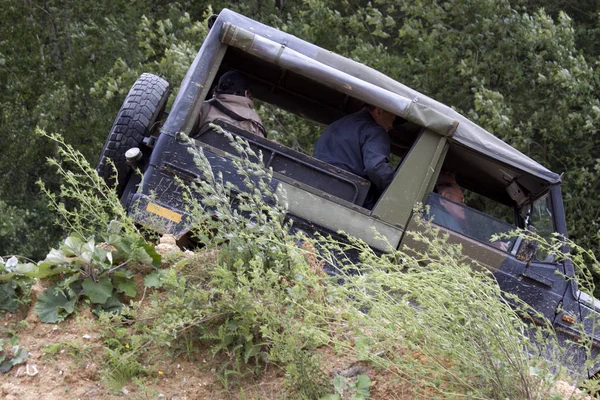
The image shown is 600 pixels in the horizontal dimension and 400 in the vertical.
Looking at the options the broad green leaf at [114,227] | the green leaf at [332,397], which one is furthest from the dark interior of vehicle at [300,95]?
the green leaf at [332,397]

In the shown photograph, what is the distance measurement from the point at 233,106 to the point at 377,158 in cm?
124

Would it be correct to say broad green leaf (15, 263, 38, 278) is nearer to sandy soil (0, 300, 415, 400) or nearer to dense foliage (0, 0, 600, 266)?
sandy soil (0, 300, 415, 400)

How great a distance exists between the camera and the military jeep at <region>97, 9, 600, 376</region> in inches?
232

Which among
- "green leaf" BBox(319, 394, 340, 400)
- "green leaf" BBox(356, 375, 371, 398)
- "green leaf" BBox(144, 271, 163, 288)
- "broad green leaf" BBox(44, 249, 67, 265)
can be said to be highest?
"green leaf" BBox(356, 375, 371, 398)

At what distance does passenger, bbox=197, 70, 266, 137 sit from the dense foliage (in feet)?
14.9

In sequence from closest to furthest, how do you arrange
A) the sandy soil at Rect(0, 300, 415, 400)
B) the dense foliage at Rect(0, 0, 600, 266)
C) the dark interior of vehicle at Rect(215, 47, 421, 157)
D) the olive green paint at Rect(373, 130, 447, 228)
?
the sandy soil at Rect(0, 300, 415, 400) < the olive green paint at Rect(373, 130, 447, 228) < the dark interior of vehicle at Rect(215, 47, 421, 157) < the dense foliage at Rect(0, 0, 600, 266)

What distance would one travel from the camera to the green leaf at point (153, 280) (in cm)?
427

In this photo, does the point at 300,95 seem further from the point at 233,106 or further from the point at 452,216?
the point at 452,216

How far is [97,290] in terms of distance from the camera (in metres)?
4.18

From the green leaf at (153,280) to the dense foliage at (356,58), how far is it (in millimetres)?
7189

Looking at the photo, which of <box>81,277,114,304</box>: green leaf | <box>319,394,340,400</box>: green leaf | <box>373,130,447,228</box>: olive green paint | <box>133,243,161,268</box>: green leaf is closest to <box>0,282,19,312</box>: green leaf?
<box>81,277,114,304</box>: green leaf

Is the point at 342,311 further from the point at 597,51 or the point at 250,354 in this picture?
the point at 597,51

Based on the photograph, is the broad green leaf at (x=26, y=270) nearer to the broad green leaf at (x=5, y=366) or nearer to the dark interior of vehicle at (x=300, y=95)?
the broad green leaf at (x=5, y=366)

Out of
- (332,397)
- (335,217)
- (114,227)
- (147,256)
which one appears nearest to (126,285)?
(147,256)
